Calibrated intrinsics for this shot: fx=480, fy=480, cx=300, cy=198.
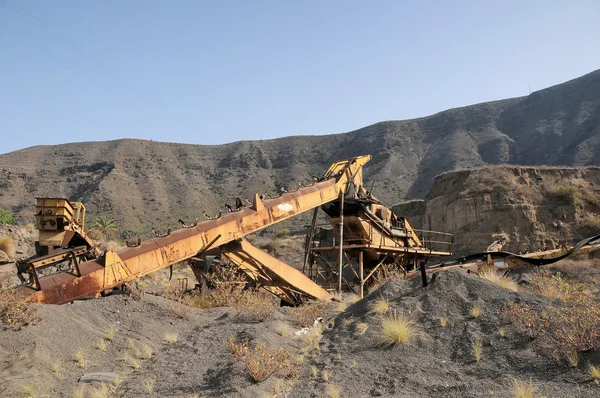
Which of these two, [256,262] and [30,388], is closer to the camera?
[30,388]

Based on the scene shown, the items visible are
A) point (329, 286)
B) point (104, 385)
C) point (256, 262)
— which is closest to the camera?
point (104, 385)

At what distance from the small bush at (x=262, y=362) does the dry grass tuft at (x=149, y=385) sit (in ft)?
3.88

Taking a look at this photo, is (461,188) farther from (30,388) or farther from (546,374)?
(30,388)

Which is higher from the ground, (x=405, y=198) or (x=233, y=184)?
(x=233, y=184)

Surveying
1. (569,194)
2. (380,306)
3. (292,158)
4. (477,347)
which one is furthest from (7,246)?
(292,158)

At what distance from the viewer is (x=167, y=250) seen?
9.22 m

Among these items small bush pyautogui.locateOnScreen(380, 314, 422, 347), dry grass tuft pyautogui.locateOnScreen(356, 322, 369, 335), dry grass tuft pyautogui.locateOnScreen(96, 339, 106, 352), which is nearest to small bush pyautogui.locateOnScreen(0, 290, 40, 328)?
dry grass tuft pyautogui.locateOnScreen(96, 339, 106, 352)

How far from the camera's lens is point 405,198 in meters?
68.9

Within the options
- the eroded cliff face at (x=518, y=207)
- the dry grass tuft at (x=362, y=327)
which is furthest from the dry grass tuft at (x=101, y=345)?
the eroded cliff face at (x=518, y=207)

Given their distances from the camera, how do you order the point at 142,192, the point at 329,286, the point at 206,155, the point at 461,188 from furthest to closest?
the point at 206,155
the point at 142,192
the point at 461,188
the point at 329,286

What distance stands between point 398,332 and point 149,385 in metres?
3.61

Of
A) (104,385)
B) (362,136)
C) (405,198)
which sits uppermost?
(362,136)

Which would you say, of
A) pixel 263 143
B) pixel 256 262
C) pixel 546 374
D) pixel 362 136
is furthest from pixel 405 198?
pixel 546 374

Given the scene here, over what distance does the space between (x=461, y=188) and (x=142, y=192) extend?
4786 cm
